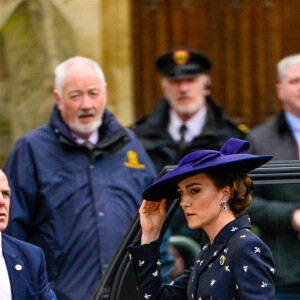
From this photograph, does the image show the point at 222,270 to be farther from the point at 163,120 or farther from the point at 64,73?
the point at 163,120

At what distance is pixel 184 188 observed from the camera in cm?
461

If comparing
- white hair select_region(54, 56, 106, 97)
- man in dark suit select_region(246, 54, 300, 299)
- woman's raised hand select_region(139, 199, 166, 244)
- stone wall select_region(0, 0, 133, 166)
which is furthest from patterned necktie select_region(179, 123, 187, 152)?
woman's raised hand select_region(139, 199, 166, 244)

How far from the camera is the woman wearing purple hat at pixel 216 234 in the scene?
171 inches

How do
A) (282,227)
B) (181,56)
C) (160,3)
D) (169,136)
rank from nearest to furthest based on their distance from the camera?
(282,227) < (169,136) < (181,56) < (160,3)

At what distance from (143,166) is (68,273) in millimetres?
766

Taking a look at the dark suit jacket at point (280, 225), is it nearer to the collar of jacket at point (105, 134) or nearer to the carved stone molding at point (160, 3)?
the collar of jacket at point (105, 134)

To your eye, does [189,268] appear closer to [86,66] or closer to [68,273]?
[68,273]

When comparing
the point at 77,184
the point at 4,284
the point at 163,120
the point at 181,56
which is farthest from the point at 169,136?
the point at 4,284

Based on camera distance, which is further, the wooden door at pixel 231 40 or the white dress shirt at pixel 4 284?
the wooden door at pixel 231 40

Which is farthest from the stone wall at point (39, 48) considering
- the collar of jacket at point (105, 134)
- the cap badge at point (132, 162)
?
the cap badge at point (132, 162)

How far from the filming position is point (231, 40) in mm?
9883

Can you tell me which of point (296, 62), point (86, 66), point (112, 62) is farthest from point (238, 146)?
point (112, 62)

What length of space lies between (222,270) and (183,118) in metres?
3.37

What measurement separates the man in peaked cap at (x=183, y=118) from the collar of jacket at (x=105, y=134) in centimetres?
58
